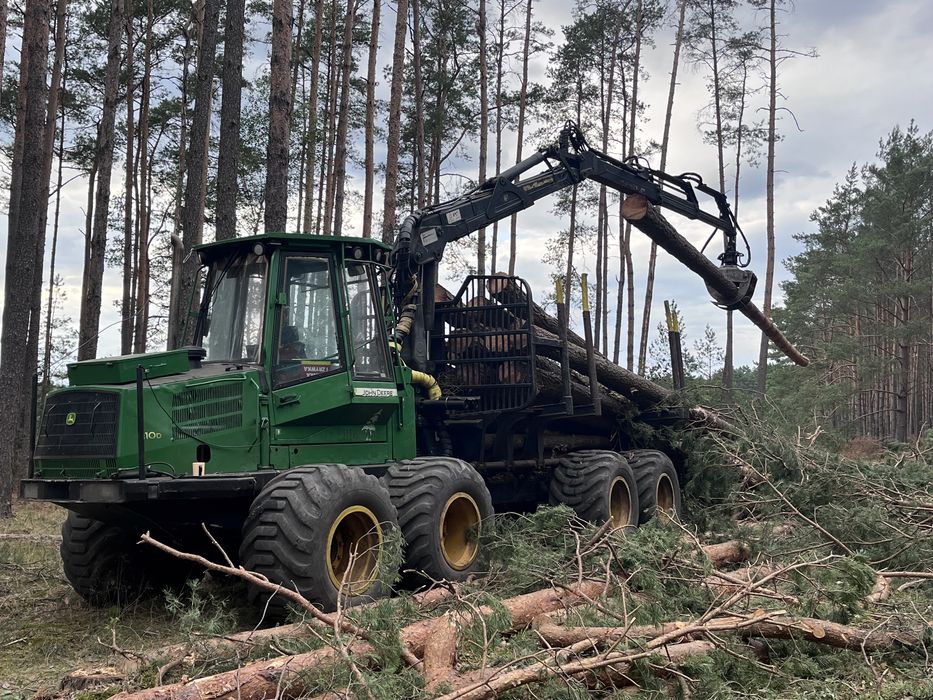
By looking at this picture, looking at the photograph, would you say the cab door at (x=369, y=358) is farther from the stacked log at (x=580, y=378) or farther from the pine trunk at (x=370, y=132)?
the pine trunk at (x=370, y=132)

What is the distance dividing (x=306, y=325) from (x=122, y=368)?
56.9 inches

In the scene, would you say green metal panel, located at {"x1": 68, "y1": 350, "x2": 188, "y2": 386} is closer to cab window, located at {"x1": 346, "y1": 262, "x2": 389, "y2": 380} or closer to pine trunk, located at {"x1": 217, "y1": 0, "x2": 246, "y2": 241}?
cab window, located at {"x1": 346, "y1": 262, "x2": 389, "y2": 380}

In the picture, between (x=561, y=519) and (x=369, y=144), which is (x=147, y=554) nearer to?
(x=561, y=519)

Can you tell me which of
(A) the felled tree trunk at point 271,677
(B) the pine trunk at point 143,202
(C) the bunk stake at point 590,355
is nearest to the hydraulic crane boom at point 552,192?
(C) the bunk stake at point 590,355

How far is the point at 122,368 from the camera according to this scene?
6605 mm

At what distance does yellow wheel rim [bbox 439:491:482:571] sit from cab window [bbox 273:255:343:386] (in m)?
1.60

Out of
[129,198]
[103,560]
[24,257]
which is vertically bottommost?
[103,560]

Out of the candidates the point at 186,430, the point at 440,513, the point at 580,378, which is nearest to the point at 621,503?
the point at 580,378

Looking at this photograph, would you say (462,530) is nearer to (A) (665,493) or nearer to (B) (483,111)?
(A) (665,493)

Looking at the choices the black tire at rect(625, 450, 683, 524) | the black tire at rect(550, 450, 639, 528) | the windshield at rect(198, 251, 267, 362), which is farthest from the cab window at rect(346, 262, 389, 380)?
the black tire at rect(625, 450, 683, 524)

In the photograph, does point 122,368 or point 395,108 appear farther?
point 395,108

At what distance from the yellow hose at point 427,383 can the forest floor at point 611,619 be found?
4.94 ft

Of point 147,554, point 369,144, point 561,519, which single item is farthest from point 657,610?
point 369,144

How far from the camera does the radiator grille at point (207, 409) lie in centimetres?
654
